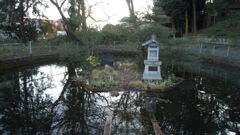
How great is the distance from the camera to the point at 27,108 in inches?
199

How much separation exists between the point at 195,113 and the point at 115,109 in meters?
2.29

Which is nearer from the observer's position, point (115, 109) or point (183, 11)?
point (115, 109)

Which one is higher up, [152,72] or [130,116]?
[152,72]

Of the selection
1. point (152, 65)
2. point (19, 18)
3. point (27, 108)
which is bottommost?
point (27, 108)

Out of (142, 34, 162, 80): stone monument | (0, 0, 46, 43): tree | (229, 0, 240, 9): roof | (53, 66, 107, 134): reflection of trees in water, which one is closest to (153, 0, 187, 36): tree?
(229, 0, 240, 9): roof

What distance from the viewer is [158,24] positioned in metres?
8.20

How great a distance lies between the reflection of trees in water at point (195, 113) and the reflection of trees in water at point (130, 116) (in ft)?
1.48

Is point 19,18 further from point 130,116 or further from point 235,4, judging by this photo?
point 235,4

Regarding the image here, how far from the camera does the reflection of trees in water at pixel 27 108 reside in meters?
4.02

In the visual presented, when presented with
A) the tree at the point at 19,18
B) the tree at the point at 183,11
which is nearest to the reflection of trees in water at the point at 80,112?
the tree at the point at 19,18

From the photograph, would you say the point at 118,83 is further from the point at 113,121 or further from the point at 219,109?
the point at 219,109

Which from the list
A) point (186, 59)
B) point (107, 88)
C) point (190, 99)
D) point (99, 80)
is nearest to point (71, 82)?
point (99, 80)

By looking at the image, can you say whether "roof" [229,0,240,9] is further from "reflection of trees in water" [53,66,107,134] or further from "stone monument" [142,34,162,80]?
"reflection of trees in water" [53,66,107,134]

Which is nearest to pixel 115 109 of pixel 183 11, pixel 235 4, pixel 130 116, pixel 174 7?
pixel 130 116
